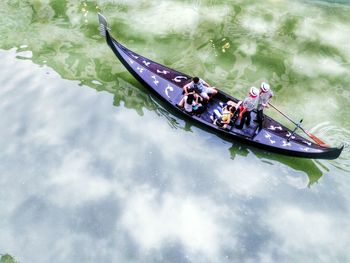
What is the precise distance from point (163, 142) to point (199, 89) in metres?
1.76

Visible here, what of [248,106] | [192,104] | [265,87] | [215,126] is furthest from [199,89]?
[265,87]

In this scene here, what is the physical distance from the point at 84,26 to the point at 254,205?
915 cm

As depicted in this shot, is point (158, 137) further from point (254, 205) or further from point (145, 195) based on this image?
point (254, 205)

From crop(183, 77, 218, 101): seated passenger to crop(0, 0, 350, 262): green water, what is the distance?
108cm

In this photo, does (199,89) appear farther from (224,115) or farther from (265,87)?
(265,87)

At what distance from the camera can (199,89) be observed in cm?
1017

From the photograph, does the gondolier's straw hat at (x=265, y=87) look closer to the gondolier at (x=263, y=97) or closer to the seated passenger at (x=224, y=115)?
the gondolier at (x=263, y=97)

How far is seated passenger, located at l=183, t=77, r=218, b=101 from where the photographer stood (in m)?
10.1

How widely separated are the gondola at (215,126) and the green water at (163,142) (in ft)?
1.98

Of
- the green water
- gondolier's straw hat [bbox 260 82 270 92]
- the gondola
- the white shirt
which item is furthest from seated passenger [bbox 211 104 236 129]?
gondolier's straw hat [bbox 260 82 270 92]

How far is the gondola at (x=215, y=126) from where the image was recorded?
Answer: 9.08 meters

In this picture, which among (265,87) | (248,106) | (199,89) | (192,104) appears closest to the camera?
(265,87)

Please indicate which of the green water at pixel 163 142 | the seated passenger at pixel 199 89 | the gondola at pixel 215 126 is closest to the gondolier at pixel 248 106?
the gondola at pixel 215 126

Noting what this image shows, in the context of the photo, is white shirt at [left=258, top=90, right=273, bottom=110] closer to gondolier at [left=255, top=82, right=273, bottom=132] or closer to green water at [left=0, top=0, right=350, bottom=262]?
gondolier at [left=255, top=82, right=273, bottom=132]
